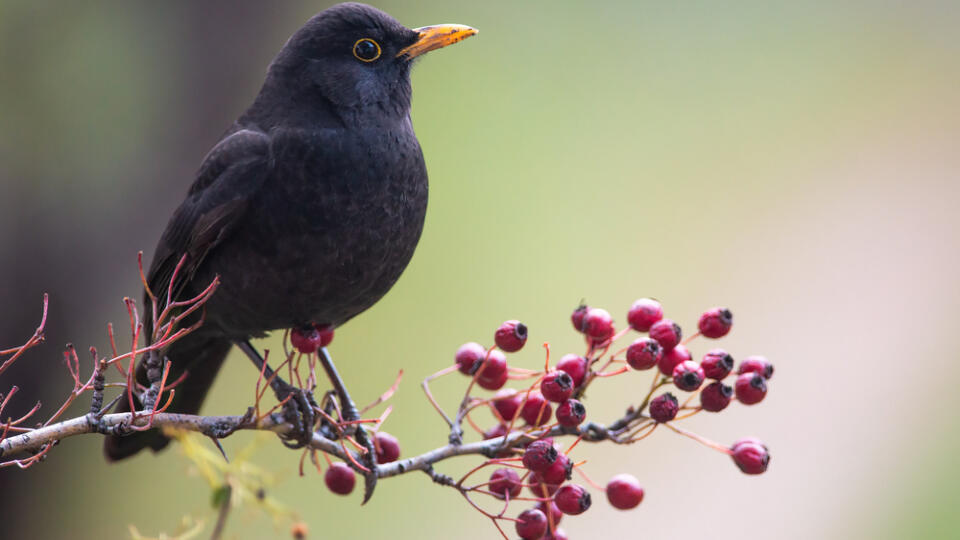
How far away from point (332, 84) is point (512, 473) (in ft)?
3.60

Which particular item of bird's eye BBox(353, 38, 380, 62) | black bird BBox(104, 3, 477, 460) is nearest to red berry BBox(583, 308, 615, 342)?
black bird BBox(104, 3, 477, 460)

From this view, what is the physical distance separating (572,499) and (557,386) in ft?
0.73

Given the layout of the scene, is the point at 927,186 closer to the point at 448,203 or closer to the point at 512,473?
the point at 448,203

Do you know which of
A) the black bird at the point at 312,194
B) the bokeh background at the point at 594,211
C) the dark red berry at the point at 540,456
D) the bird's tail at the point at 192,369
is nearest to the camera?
the dark red berry at the point at 540,456

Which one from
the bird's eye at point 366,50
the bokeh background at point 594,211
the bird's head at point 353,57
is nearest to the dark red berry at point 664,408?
the bird's head at point 353,57

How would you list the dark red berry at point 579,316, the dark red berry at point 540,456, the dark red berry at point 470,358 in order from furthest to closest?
the dark red berry at point 470,358 → the dark red berry at point 579,316 → the dark red berry at point 540,456

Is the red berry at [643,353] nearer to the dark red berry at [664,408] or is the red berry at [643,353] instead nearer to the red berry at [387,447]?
the dark red berry at [664,408]

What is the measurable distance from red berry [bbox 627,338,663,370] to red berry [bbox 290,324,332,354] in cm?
72

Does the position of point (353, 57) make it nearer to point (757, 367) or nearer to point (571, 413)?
point (571, 413)

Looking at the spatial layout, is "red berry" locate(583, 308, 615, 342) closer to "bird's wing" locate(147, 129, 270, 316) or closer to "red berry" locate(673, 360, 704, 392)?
"red berry" locate(673, 360, 704, 392)

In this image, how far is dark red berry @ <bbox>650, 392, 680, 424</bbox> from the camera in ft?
5.94

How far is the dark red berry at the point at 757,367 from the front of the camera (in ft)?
6.48

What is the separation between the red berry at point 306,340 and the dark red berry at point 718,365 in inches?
34.1

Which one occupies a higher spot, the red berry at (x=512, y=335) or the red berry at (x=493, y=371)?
the red berry at (x=512, y=335)
